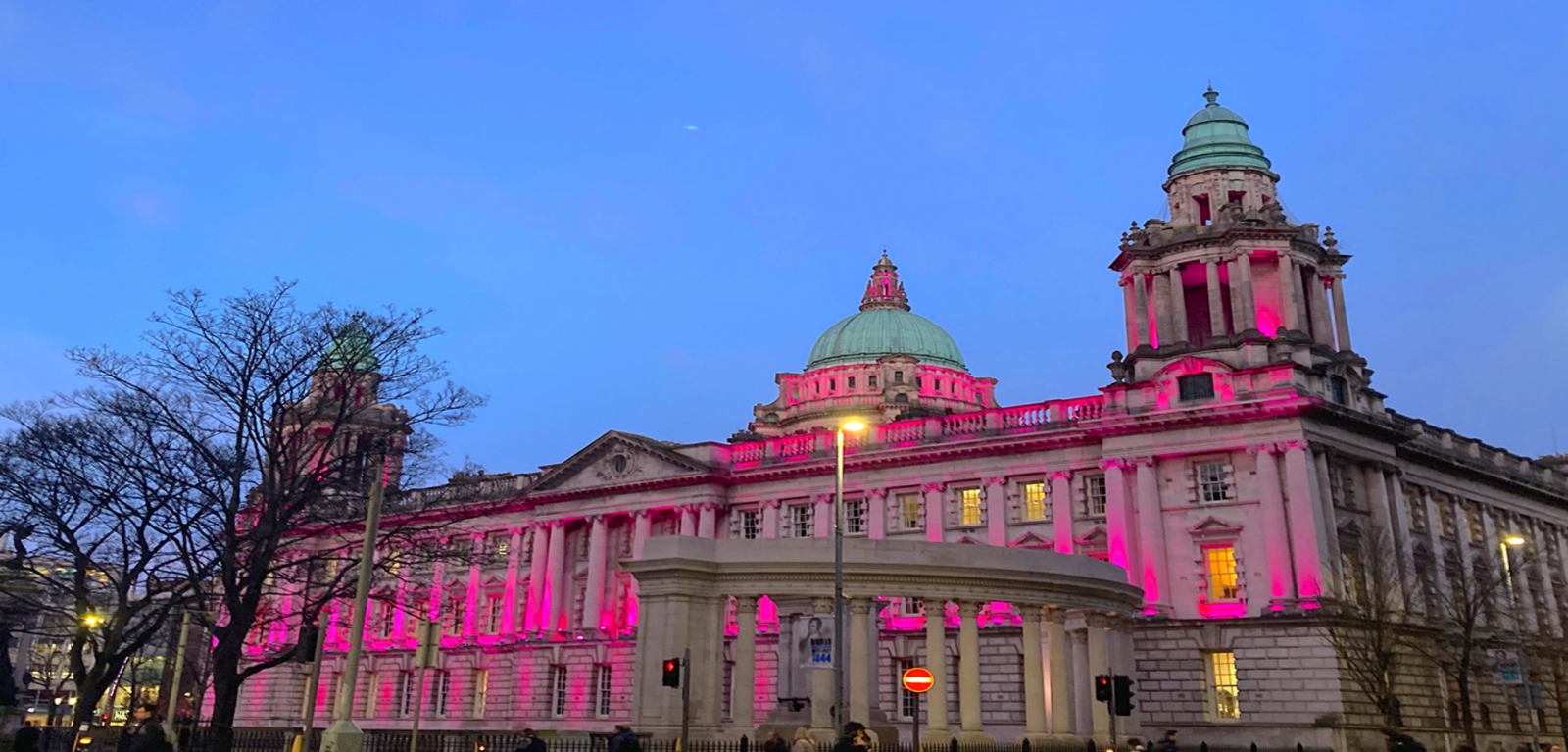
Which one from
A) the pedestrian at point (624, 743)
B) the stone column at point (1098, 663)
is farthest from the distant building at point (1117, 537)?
the pedestrian at point (624, 743)

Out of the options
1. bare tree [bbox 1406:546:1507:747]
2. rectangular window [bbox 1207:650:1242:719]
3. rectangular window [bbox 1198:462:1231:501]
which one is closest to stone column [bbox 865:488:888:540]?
rectangular window [bbox 1198:462:1231:501]

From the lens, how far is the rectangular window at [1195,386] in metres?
50.8

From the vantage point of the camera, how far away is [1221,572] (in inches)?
1928

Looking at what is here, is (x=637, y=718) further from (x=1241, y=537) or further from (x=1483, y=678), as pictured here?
(x=1483, y=678)

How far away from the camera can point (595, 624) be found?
209ft

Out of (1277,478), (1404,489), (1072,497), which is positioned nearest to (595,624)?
(1072,497)

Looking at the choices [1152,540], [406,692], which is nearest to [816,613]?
[1152,540]

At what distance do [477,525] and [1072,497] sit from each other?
Answer: 35.7 m

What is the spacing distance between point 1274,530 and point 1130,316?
14154 mm

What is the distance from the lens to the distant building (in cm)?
3678

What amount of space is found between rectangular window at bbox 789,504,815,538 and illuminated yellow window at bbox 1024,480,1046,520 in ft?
36.0

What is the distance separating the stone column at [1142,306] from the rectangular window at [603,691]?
30.8m

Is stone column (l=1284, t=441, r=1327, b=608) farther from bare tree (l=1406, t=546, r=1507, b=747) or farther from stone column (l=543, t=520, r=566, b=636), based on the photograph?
stone column (l=543, t=520, r=566, b=636)

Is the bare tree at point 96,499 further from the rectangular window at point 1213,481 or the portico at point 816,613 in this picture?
the rectangular window at point 1213,481
